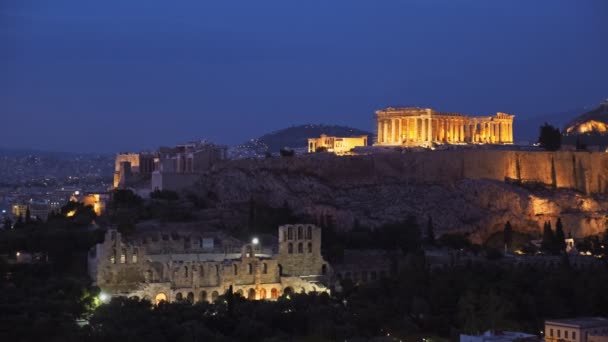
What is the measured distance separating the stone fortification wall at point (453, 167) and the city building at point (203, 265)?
46.4 feet

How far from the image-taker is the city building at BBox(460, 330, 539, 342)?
119 ft

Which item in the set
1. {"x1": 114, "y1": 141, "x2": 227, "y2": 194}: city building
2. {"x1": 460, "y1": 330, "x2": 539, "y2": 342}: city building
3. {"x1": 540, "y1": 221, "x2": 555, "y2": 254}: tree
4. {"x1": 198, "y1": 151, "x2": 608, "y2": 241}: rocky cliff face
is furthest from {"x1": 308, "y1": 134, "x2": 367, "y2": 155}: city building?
{"x1": 460, "y1": 330, "x2": 539, "y2": 342}: city building

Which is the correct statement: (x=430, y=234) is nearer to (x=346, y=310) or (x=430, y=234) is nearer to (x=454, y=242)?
(x=454, y=242)

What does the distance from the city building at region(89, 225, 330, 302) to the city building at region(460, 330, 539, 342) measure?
798cm

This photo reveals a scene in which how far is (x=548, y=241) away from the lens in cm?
5366

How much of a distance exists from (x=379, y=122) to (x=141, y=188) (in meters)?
17.4

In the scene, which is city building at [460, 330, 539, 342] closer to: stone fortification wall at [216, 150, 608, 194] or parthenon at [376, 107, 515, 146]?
stone fortification wall at [216, 150, 608, 194]

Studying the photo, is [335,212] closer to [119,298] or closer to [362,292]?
[362,292]

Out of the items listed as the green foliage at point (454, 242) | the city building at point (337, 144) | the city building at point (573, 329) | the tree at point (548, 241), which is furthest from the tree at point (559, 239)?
the city building at point (337, 144)

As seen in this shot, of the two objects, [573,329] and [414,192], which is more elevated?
[414,192]

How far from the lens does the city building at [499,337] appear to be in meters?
36.2

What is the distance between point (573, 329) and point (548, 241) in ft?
50.0

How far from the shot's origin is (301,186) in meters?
59.5

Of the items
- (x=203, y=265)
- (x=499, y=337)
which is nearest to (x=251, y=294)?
(x=203, y=265)
